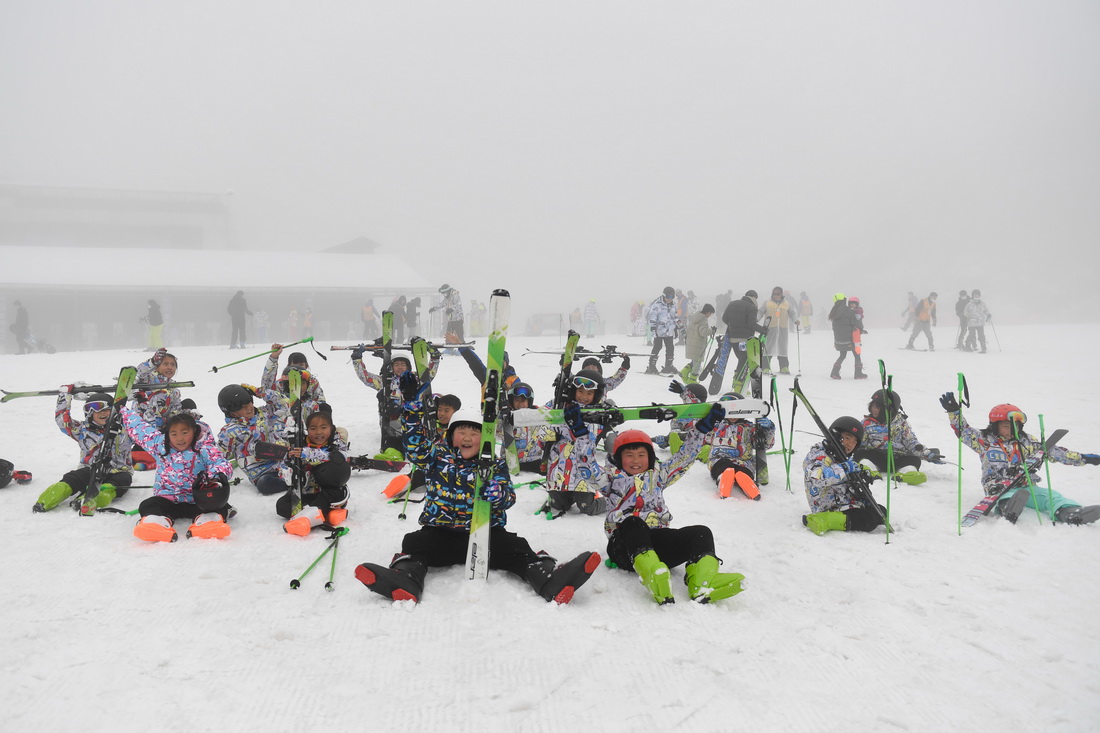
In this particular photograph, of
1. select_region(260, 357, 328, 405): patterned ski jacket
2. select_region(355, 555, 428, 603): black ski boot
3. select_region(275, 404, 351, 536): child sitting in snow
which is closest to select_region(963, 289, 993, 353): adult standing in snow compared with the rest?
select_region(260, 357, 328, 405): patterned ski jacket

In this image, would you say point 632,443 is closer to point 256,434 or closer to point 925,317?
point 256,434

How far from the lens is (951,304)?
5578 cm

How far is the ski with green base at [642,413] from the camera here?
4.02m

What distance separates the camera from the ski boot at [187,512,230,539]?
16.1 feet

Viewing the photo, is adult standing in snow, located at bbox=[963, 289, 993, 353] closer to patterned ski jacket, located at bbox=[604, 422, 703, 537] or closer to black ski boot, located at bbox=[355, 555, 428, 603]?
patterned ski jacket, located at bbox=[604, 422, 703, 537]

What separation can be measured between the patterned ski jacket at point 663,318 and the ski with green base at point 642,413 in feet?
34.7

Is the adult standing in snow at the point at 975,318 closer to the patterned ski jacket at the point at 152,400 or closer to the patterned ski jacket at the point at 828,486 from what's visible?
the patterned ski jacket at the point at 828,486

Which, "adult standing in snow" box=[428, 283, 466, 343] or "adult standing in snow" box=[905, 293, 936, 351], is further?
"adult standing in snow" box=[905, 293, 936, 351]

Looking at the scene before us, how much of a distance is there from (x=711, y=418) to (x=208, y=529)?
4.01 m

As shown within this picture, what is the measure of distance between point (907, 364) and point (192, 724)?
18.9 m

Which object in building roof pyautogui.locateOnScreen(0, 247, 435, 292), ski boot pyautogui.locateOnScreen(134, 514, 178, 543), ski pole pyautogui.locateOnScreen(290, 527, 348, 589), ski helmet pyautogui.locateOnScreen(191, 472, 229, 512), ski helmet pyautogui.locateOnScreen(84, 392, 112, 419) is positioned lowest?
ski pole pyautogui.locateOnScreen(290, 527, 348, 589)

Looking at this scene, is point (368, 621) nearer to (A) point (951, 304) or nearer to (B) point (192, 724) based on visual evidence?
(B) point (192, 724)

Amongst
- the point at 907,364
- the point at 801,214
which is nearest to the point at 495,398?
the point at 907,364

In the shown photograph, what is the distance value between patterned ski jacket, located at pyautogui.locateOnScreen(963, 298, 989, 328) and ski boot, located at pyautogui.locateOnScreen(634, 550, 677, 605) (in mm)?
20707
